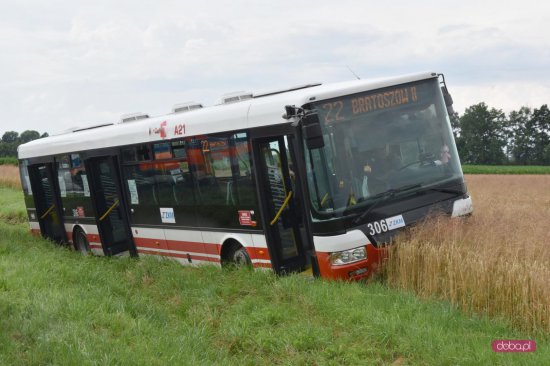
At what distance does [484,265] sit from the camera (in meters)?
7.39

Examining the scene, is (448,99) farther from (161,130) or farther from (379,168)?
(161,130)

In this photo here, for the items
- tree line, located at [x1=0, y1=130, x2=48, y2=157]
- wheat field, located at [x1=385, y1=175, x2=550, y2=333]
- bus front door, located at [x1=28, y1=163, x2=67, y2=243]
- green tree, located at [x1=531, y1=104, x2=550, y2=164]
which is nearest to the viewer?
wheat field, located at [x1=385, y1=175, x2=550, y2=333]

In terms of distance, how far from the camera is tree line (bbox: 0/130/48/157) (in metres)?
102

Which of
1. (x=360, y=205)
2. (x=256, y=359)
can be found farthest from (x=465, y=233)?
(x=256, y=359)

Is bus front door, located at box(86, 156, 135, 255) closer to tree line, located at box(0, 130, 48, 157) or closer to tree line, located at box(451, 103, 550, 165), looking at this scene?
tree line, located at box(451, 103, 550, 165)

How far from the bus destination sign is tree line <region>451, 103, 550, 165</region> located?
214 ft

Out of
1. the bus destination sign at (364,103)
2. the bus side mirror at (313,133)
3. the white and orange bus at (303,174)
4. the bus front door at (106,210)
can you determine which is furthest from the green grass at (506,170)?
the bus side mirror at (313,133)

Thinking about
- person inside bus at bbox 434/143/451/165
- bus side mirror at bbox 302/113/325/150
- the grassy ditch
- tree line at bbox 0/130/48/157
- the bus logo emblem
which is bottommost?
the grassy ditch

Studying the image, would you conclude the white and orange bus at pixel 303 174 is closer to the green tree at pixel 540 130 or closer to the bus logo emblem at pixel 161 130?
the bus logo emblem at pixel 161 130

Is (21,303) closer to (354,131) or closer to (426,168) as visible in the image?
(354,131)

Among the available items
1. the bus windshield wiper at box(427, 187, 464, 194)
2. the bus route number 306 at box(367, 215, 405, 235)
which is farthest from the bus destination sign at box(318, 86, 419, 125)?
the bus route number 306 at box(367, 215, 405, 235)

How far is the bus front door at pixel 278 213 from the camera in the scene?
32.3ft

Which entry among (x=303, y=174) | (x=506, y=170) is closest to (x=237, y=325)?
(x=303, y=174)

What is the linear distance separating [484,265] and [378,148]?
2.33m
